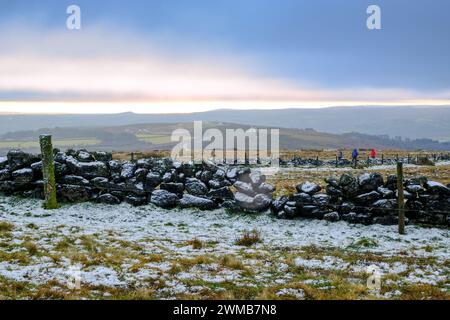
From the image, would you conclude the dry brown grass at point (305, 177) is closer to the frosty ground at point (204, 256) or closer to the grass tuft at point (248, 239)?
the frosty ground at point (204, 256)

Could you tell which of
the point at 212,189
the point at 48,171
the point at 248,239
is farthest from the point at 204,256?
the point at 48,171

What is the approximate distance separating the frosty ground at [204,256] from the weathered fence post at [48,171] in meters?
0.47

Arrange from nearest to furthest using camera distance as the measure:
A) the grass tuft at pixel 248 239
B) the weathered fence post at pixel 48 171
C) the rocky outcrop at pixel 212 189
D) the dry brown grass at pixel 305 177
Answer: the grass tuft at pixel 248 239 < the rocky outcrop at pixel 212 189 < the weathered fence post at pixel 48 171 < the dry brown grass at pixel 305 177

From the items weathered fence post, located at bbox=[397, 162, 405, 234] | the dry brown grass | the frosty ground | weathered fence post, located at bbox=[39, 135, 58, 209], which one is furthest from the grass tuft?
the dry brown grass

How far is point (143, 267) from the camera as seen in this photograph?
31.1 ft

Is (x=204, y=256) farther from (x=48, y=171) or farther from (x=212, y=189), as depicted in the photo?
(x=48, y=171)

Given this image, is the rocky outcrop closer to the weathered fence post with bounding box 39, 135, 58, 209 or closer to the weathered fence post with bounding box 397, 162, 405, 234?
the weathered fence post with bounding box 397, 162, 405, 234

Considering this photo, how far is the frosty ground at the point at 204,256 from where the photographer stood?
8.13 metres

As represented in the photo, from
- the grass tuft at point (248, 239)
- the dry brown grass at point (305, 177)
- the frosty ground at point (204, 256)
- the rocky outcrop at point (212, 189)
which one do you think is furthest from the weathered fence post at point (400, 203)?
the dry brown grass at point (305, 177)

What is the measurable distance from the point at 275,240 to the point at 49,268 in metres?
6.78

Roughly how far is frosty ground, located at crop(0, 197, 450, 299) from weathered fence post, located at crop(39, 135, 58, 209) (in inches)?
18.5

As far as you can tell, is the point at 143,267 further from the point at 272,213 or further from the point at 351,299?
the point at 272,213

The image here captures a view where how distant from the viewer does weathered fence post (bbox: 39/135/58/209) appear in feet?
52.9
